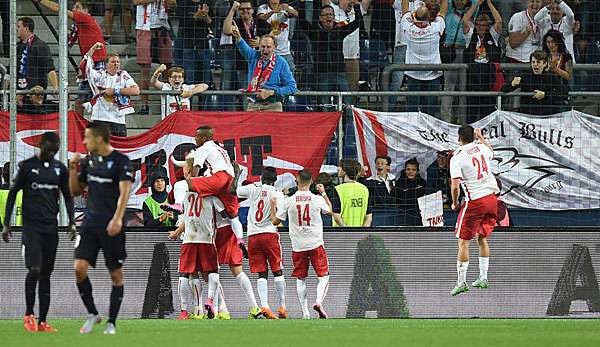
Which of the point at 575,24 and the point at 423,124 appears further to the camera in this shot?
the point at 575,24

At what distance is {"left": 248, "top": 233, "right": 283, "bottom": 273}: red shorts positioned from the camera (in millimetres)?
17750

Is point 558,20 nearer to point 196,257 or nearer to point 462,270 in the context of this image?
point 462,270

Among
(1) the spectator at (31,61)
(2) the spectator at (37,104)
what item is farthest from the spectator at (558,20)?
(2) the spectator at (37,104)

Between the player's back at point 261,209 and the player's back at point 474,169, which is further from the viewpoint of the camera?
the player's back at point 261,209

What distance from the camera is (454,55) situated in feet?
67.8

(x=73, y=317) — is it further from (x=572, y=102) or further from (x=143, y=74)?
(x=572, y=102)

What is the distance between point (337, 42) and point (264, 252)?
4205 mm

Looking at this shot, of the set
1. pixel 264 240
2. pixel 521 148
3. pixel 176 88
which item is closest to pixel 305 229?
pixel 264 240

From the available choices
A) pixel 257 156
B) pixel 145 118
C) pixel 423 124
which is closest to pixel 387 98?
pixel 423 124

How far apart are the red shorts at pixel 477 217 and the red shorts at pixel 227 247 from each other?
125 inches

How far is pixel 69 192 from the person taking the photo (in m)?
13.9

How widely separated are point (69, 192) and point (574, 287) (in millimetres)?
8443

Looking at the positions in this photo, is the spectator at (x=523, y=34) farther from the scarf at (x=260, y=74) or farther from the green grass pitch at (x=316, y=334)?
the green grass pitch at (x=316, y=334)

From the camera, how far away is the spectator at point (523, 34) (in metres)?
21.0
